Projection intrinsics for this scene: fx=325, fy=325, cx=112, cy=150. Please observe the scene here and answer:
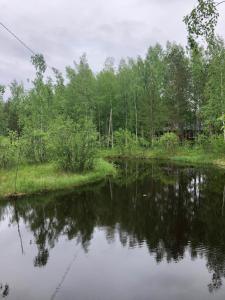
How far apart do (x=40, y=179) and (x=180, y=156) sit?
2304cm

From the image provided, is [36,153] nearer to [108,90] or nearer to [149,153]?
[149,153]

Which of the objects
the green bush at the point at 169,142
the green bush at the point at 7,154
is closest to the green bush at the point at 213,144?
the green bush at the point at 169,142

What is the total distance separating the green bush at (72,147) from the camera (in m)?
24.0

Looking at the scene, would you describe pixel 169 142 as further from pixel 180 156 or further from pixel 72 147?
pixel 72 147

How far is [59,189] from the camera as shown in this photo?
2111 cm

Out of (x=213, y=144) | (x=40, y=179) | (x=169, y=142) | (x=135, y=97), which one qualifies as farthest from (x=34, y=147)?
(x=135, y=97)

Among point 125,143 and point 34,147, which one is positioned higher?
point 34,147

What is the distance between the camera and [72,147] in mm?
23891

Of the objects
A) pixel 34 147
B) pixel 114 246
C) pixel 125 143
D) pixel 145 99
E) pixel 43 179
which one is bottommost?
pixel 114 246

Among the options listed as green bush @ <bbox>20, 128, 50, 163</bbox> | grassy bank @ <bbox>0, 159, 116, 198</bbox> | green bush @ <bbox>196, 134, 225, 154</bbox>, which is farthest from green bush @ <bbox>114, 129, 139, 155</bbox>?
grassy bank @ <bbox>0, 159, 116, 198</bbox>

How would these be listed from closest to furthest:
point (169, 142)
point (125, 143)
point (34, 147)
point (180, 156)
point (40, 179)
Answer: point (40, 179), point (34, 147), point (180, 156), point (169, 142), point (125, 143)

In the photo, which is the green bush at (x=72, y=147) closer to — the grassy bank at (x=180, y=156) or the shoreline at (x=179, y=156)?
the shoreline at (x=179, y=156)

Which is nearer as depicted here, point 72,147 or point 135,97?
point 72,147

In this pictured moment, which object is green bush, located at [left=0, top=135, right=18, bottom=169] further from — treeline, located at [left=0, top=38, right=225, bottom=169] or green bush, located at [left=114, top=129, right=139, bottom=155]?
green bush, located at [left=114, top=129, right=139, bottom=155]
